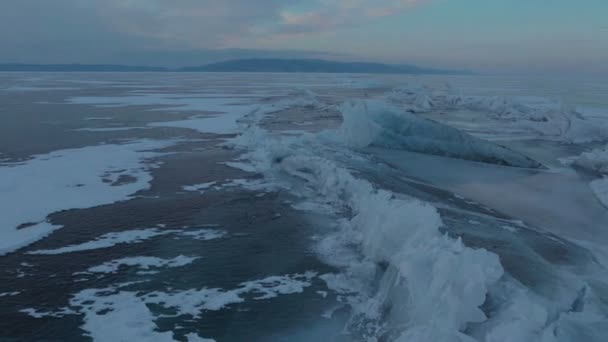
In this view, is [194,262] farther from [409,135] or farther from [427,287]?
[409,135]

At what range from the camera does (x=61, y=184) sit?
10.6m

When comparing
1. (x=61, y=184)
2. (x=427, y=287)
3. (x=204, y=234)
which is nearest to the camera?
(x=427, y=287)

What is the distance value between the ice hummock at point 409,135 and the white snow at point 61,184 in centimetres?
686

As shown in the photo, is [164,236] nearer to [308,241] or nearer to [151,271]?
[151,271]

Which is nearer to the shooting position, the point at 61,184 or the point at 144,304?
the point at 144,304

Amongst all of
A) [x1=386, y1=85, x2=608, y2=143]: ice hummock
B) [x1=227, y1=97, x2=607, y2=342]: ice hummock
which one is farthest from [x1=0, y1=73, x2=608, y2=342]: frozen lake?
[x1=386, y1=85, x2=608, y2=143]: ice hummock

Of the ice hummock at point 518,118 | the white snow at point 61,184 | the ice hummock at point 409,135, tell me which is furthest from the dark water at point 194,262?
the ice hummock at point 518,118

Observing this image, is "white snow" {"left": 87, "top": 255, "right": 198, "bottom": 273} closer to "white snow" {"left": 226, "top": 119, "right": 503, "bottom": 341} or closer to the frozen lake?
the frozen lake

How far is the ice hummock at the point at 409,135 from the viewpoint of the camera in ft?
48.9

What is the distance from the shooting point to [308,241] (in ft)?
25.0

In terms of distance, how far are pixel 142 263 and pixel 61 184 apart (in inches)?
204

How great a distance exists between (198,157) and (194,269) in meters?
7.49

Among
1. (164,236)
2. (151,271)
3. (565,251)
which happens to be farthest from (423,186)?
(151,271)

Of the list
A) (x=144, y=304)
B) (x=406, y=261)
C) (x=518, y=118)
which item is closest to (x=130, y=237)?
(x=144, y=304)
